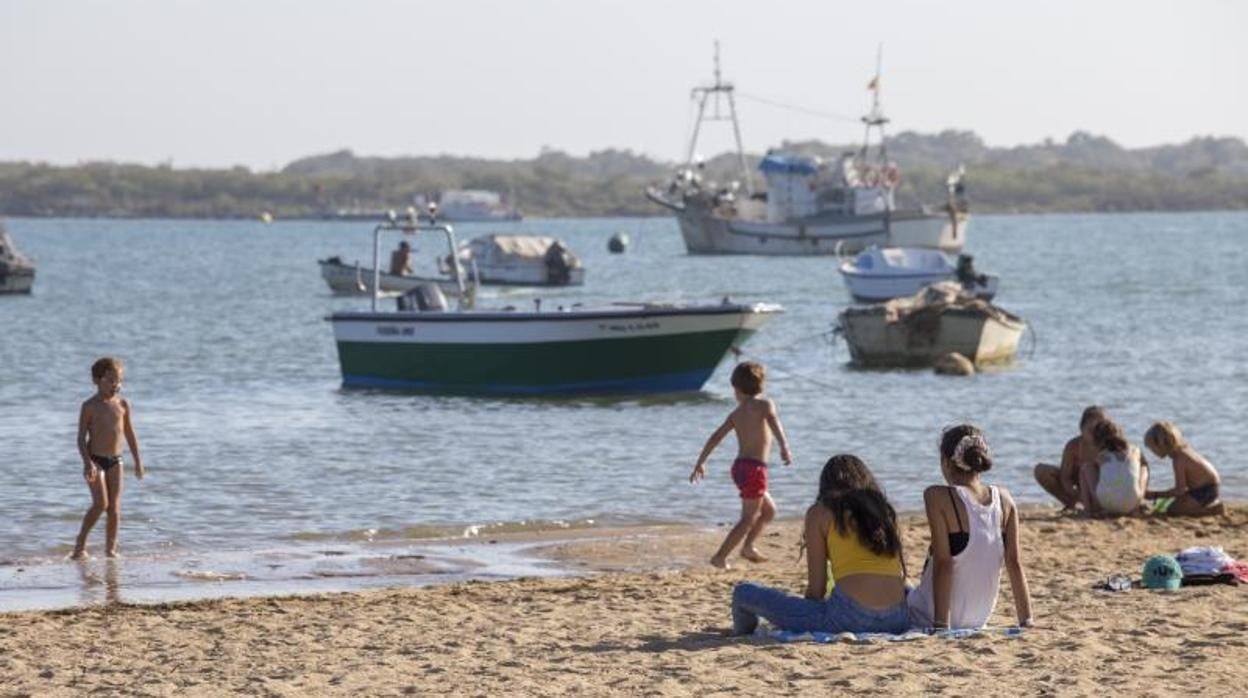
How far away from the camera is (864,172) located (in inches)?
4122

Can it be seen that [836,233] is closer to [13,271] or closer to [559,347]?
[13,271]

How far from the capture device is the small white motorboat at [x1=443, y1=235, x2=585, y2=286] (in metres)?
75.4

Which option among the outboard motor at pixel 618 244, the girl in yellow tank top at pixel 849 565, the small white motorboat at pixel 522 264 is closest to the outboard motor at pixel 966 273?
the small white motorboat at pixel 522 264

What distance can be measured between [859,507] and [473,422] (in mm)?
16998

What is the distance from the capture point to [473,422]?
2770 cm

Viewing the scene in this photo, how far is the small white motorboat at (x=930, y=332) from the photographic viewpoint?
121ft

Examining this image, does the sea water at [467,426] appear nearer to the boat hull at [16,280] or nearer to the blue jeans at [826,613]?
the boat hull at [16,280]

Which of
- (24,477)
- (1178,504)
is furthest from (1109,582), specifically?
(24,477)

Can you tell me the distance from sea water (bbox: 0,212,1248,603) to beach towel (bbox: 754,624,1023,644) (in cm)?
575

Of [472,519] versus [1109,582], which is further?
[472,519]

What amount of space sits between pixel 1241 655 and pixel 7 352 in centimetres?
3684

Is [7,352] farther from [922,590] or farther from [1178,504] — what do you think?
[922,590]

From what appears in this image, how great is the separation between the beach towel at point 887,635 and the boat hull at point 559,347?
17.8 metres

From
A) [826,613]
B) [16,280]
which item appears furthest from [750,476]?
[16,280]
